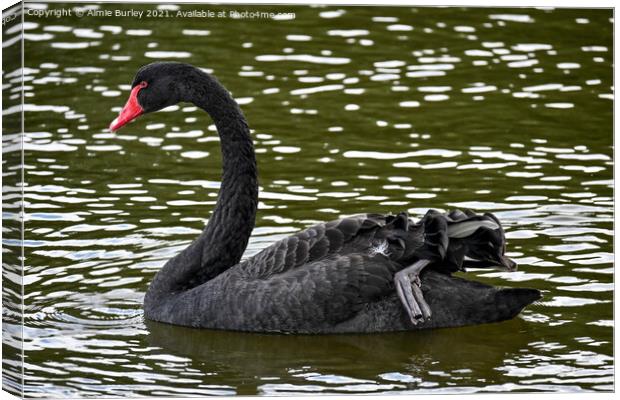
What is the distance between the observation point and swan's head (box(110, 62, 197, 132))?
9352 millimetres

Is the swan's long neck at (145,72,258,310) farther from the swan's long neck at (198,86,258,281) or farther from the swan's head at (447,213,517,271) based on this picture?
the swan's head at (447,213,517,271)

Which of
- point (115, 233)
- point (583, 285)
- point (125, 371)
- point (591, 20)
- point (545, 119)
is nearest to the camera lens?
point (125, 371)

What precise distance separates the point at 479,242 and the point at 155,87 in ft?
7.32

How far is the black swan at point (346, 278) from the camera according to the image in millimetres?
8875

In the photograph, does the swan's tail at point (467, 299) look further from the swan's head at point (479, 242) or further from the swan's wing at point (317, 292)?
the swan's wing at point (317, 292)

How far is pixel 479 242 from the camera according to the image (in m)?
8.92

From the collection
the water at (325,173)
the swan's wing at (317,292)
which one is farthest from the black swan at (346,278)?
the water at (325,173)

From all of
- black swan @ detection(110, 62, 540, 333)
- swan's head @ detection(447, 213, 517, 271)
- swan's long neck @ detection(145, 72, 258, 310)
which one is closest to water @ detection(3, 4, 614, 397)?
black swan @ detection(110, 62, 540, 333)

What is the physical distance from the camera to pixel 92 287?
9.79 m

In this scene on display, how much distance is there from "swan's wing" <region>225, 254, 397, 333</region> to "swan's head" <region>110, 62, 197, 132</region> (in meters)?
1.30

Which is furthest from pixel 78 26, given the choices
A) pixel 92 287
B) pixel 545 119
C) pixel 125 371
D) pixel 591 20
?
pixel 545 119

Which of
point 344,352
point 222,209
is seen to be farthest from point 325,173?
point 344,352

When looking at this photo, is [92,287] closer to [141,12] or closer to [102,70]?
[141,12]

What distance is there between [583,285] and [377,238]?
1.41 meters
